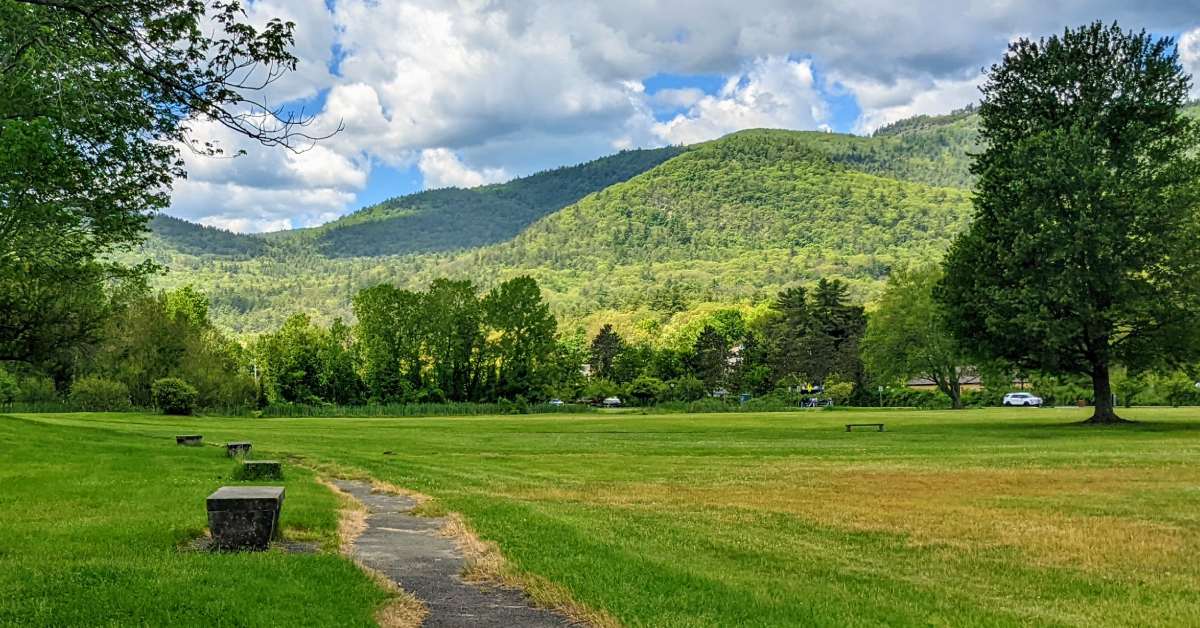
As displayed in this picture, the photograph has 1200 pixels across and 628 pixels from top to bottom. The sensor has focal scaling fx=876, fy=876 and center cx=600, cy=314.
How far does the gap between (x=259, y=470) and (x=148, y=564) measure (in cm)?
877

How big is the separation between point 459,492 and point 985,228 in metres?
33.0

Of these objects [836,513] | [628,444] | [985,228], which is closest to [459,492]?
[836,513]

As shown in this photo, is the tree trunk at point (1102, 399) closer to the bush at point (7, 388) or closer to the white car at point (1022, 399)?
the white car at point (1022, 399)

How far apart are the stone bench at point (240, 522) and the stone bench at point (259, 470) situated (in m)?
7.41

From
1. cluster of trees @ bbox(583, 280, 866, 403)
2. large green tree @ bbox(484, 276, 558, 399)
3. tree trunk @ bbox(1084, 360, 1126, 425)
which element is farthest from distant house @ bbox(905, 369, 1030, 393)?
large green tree @ bbox(484, 276, 558, 399)

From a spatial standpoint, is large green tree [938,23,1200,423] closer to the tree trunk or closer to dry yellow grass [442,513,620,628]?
the tree trunk

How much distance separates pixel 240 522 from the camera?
1030 centimetres

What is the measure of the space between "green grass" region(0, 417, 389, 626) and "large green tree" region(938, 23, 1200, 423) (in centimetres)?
3296

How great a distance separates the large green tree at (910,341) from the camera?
277ft

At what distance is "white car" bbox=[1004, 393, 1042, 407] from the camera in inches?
3310

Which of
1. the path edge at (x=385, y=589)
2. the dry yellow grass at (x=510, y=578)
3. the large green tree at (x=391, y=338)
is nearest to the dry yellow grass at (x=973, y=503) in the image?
the path edge at (x=385, y=589)

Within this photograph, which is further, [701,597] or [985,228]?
[985,228]

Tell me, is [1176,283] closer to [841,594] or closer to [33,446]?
[841,594]

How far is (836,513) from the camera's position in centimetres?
1517
